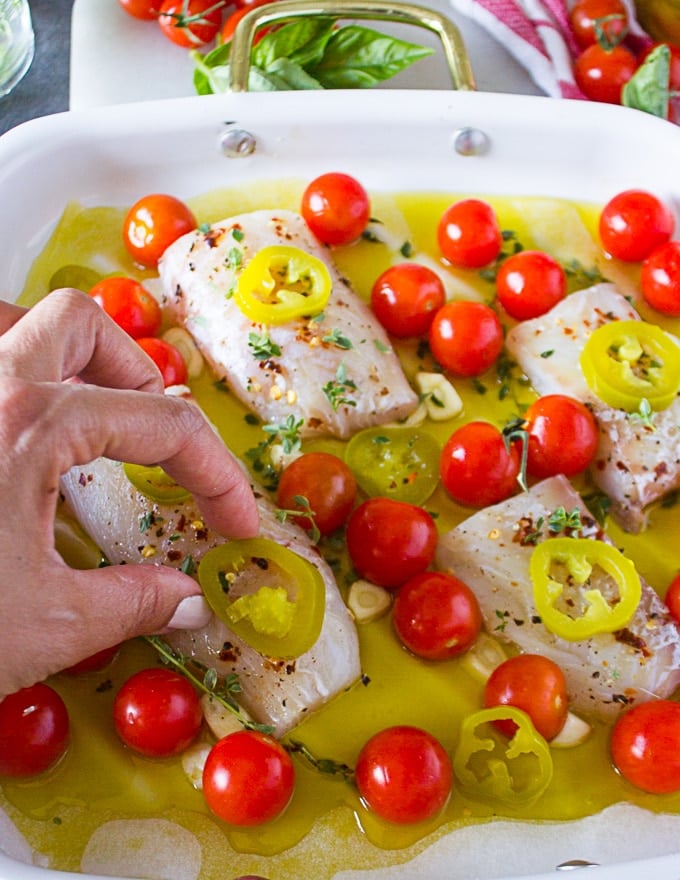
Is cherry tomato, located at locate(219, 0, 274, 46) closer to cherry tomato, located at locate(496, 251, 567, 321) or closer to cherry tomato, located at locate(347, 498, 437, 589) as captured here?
cherry tomato, located at locate(496, 251, 567, 321)

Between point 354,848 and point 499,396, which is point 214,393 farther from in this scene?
point 354,848

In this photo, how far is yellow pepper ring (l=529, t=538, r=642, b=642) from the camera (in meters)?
2.07

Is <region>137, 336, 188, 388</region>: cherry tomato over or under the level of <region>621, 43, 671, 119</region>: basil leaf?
under

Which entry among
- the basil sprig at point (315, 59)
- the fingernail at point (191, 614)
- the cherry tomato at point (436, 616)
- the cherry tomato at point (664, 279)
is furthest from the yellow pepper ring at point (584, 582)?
the basil sprig at point (315, 59)

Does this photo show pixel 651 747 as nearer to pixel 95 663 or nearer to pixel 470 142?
pixel 95 663

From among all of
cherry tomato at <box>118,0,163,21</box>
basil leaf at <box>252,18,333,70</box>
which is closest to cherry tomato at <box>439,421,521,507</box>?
basil leaf at <box>252,18,333,70</box>

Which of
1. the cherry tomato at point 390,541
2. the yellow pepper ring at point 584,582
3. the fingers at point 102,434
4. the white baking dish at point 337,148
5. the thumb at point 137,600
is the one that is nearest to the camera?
the fingers at point 102,434

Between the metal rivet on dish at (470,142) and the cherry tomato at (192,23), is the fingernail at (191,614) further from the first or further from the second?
the cherry tomato at (192,23)

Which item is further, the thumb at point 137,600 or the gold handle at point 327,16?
the gold handle at point 327,16

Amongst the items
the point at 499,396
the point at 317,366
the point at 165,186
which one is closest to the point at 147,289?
the point at 165,186

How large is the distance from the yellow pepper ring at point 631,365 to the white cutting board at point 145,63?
3.80 feet

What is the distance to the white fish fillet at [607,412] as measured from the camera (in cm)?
238

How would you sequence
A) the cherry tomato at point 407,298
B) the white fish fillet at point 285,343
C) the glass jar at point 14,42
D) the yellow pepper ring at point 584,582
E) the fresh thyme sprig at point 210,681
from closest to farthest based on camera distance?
the fresh thyme sprig at point 210,681, the yellow pepper ring at point 584,582, the white fish fillet at point 285,343, the cherry tomato at point 407,298, the glass jar at point 14,42

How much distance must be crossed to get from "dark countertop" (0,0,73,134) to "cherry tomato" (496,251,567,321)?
1.61 m
